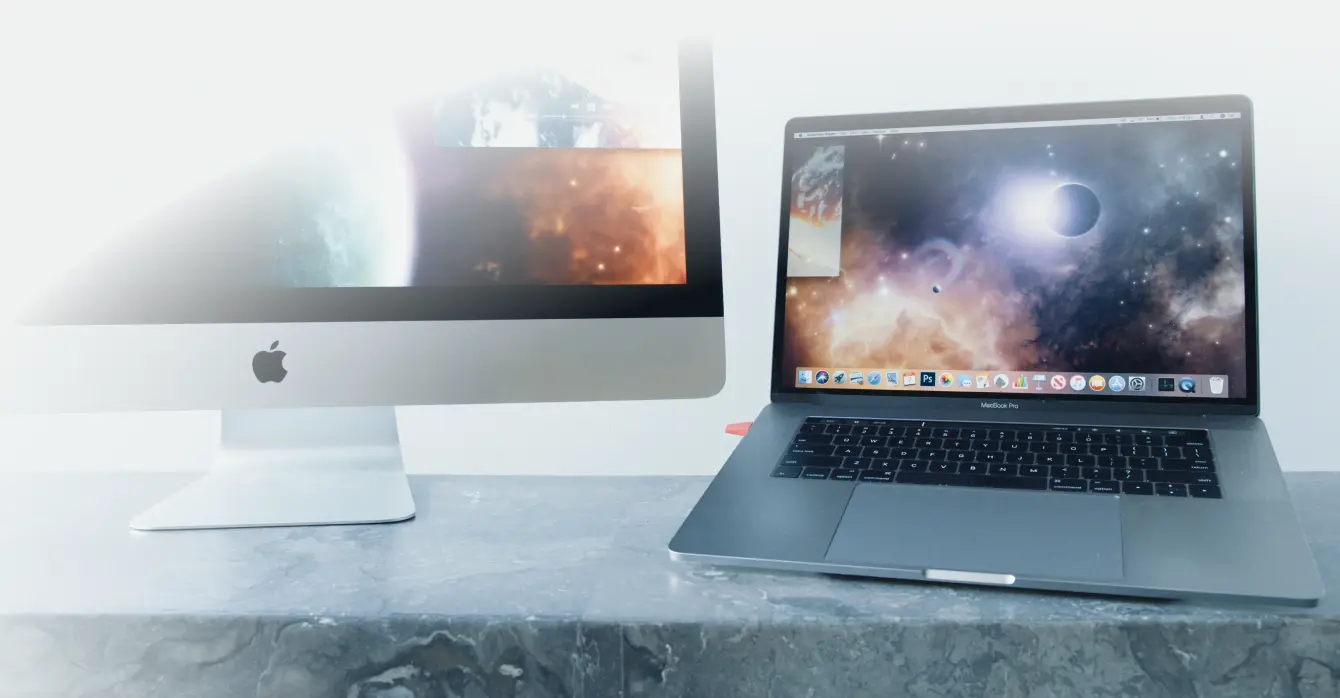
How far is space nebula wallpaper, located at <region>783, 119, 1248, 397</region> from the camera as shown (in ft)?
2.86

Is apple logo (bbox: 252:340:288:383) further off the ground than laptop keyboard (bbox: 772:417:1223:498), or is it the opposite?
apple logo (bbox: 252:340:288:383)

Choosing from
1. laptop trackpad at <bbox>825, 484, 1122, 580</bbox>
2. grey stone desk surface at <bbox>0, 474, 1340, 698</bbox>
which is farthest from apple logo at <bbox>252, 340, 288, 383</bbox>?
laptop trackpad at <bbox>825, 484, 1122, 580</bbox>

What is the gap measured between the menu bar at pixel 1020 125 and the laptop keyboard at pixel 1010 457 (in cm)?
28

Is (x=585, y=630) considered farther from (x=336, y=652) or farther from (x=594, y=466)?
(x=594, y=466)

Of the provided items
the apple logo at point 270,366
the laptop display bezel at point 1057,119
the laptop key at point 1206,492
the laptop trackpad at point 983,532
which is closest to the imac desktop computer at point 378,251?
the apple logo at point 270,366

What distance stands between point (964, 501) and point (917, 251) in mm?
314

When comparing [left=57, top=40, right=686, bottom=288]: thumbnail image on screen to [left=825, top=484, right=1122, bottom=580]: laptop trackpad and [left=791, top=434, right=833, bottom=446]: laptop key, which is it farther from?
[left=825, top=484, right=1122, bottom=580]: laptop trackpad

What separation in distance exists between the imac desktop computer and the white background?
0.97 ft

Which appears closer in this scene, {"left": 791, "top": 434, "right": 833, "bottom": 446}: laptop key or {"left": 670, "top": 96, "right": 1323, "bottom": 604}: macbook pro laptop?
{"left": 670, "top": 96, "right": 1323, "bottom": 604}: macbook pro laptop

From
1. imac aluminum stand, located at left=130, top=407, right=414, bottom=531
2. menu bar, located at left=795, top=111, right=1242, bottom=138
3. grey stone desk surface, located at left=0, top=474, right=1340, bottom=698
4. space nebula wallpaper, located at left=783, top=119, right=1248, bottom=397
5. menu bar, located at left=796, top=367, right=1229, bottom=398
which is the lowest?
grey stone desk surface, located at left=0, top=474, right=1340, bottom=698

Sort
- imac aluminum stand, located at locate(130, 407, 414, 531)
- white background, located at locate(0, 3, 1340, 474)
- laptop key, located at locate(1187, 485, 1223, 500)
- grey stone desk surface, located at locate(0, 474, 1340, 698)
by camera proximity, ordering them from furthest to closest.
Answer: white background, located at locate(0, 3, 1340, 474) → imac aluminum stand, located at locate(130, 407, 414, 531) → laptop key, located at locate(1187, 485, 1223, 500) → grey stone desk surface, located at locate(0, 474, 1340, 698)

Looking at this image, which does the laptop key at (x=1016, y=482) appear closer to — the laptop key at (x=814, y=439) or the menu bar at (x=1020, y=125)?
the laptop key at (x=814, y=439)

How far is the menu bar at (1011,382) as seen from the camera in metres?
0.87

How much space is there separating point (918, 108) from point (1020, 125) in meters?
0.22
